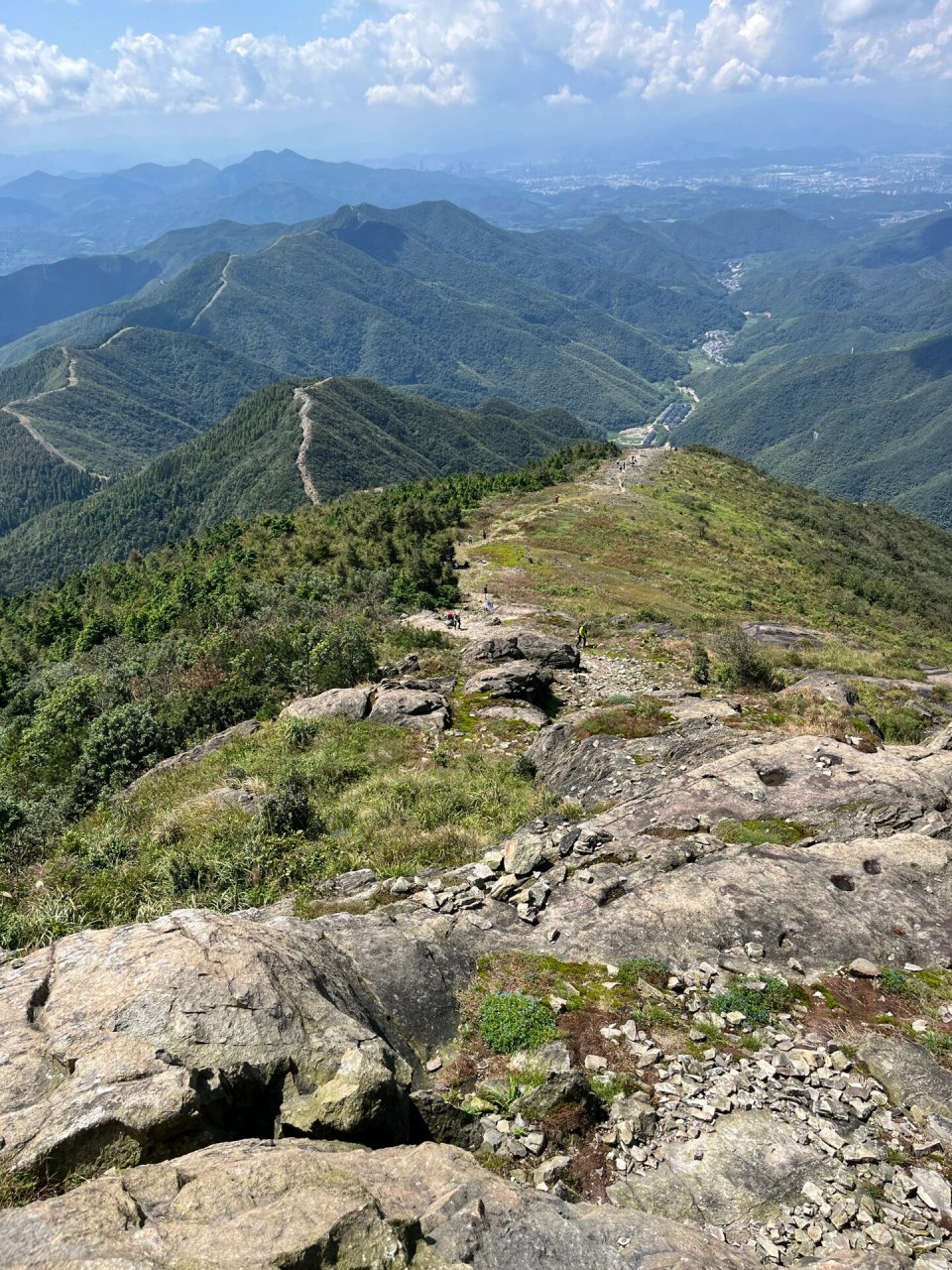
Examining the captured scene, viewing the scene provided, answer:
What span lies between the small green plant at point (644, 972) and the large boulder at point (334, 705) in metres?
13.9

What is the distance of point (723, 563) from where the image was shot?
57531 mm

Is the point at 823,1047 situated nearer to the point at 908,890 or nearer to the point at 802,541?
the point at 908,890

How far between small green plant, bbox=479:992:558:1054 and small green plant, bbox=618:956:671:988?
4.71 ft

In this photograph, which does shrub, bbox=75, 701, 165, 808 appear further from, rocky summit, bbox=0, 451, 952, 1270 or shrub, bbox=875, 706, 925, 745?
shrub, bbox=875, 706, 925, 745

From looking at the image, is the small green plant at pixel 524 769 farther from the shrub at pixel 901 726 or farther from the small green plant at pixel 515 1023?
the shrub at pixel 901 726

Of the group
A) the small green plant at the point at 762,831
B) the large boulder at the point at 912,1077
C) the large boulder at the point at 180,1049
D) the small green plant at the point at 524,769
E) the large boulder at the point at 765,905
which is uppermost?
the large boulder at the point at 180,1049

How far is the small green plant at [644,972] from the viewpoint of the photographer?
10625 millimetres

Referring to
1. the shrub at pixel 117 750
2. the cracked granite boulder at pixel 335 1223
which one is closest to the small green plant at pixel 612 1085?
the cracked granite boulder at pixel 335 1223

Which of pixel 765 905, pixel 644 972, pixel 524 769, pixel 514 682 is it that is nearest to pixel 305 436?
pixel 514 682

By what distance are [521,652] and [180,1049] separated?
74.9 ft

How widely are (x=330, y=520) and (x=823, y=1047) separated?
188 ft

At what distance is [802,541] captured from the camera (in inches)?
2758

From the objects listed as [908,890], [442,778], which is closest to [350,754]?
[442,778]

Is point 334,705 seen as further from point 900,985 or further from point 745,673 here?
point 900,985
